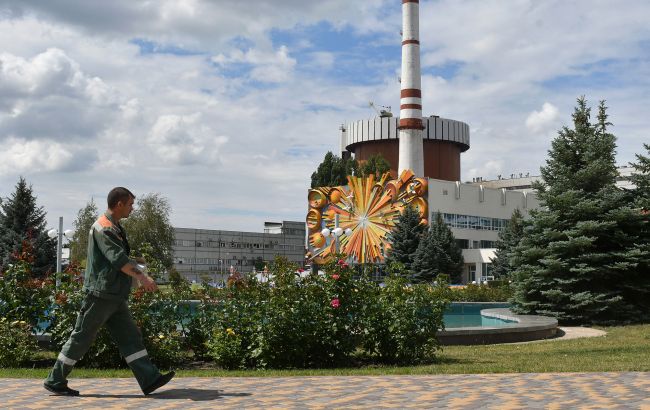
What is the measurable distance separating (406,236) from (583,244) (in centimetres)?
3298

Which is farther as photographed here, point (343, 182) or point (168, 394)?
point (343, 182)

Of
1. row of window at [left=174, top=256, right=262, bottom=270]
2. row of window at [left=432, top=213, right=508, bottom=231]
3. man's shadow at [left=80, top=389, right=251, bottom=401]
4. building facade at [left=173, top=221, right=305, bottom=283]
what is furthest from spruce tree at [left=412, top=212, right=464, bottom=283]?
row of window at [left=174, top=256, right=262, bottom=270]

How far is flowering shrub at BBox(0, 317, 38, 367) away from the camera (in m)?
9.48

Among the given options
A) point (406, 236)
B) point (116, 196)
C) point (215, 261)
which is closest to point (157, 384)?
point (116, 196)

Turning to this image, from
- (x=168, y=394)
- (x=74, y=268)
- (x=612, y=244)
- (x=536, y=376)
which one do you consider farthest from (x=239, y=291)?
(x=612, y=244)

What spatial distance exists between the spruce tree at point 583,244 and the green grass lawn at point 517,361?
201 inches

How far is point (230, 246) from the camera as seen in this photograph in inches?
4953

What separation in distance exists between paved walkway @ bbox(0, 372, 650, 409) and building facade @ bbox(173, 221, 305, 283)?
331 ft

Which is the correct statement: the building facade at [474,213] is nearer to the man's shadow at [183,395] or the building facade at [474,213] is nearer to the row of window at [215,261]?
the row of window at [215,261]

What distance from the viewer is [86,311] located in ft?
21.6

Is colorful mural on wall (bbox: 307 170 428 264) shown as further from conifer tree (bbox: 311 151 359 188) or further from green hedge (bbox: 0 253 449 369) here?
green hedge (bbox: 0 253 449 369)

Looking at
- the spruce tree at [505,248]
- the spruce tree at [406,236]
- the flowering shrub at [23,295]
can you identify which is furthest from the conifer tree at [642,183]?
the spruce tree at [406,236]

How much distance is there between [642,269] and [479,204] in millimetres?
51414

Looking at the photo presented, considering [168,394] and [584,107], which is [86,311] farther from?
[584,107]
